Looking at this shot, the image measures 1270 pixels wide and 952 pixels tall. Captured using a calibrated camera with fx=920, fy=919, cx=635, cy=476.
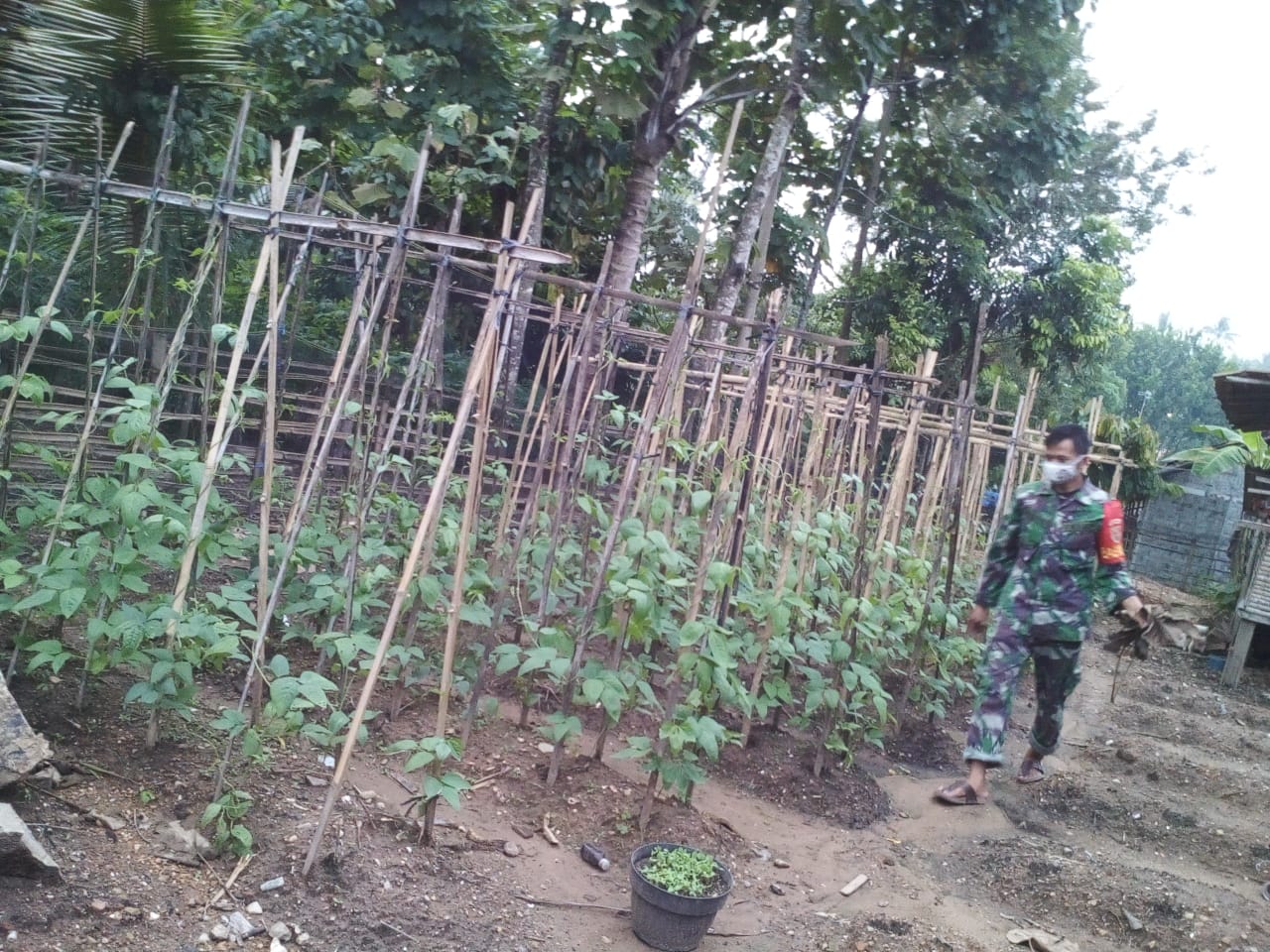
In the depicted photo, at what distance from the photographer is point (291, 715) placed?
268cm

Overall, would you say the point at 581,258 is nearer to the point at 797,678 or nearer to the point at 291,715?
the point at 797,678

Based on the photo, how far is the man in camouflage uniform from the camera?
13.7ft

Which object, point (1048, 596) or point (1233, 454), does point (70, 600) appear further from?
point (1233, 454)

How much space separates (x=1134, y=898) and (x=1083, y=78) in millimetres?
12810

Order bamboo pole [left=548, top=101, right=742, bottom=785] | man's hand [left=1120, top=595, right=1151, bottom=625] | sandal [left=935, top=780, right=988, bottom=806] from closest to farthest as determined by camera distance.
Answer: bamboo pole [left=548, top=101, right=742, bottom=785] → man's hand [left=1120, top=595, right=1151, bottom=625] → sandal [left=935, top=780, right=988, bottom=806]

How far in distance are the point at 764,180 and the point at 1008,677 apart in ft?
18.1

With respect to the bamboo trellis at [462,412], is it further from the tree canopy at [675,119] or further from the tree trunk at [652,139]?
the tree trunk at [652,139]

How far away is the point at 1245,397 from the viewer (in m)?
7.95

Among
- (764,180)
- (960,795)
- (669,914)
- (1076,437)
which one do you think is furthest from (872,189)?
(669,914)

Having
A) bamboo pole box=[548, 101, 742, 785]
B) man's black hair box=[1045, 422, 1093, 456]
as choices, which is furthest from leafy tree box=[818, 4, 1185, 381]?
bamboo pole box=[548, 101, 742, 785]

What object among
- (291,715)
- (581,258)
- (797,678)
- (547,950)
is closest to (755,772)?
(797,678)

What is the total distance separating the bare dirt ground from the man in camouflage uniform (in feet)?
1.54

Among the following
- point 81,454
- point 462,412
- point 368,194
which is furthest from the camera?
point 368,194

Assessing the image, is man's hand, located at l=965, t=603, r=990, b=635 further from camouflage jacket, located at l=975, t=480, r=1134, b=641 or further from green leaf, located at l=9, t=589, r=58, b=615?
green leaf, located at l=9, t=589, r=58, b=615
